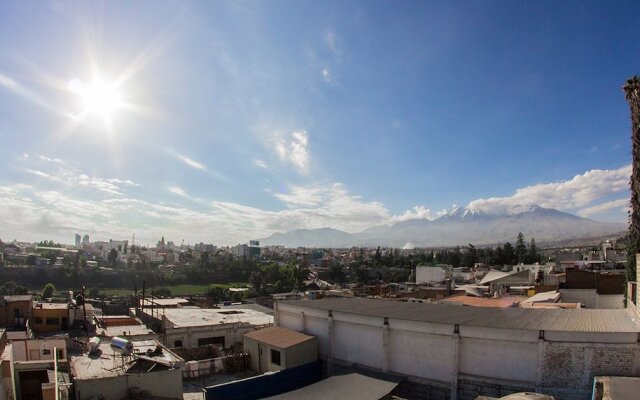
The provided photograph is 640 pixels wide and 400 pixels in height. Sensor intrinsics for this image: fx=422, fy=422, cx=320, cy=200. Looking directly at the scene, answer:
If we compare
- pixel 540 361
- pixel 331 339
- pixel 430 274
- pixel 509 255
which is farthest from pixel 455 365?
pixel 509 255

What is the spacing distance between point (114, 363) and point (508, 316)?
672 inches

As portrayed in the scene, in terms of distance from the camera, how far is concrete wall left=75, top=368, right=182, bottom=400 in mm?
15188

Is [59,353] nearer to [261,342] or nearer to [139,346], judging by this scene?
[139,346]

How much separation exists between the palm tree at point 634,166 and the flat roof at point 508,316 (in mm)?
6975

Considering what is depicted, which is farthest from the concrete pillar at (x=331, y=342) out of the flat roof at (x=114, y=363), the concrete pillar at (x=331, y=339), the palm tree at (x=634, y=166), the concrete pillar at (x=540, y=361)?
the palm tree at (x=634, y=166)

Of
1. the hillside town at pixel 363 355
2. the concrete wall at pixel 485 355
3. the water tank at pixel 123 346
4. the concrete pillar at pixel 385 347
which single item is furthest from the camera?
the water tank at pixel 123 346

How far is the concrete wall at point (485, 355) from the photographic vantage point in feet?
45.1

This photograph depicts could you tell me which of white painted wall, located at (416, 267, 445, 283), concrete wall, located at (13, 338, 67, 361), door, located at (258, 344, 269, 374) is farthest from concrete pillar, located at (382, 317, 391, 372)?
white painted wall, located at (416, 267, 445, 283)

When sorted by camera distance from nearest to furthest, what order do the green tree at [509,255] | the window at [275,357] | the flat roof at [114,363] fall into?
the flat roof at [114,363]
the window at [275,357]
the green tree at [509,255]

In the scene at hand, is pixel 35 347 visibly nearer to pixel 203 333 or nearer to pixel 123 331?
pixel 123 331

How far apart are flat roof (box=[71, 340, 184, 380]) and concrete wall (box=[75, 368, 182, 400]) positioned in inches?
12.6

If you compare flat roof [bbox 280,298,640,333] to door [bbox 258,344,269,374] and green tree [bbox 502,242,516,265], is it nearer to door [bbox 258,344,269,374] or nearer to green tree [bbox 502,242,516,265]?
door [bbox 258,344,269,374]

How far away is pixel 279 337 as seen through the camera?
2105 centimetres

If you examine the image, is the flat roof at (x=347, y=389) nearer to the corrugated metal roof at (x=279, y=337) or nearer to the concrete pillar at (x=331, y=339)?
the concrete pillar at (x=331, y=339)
